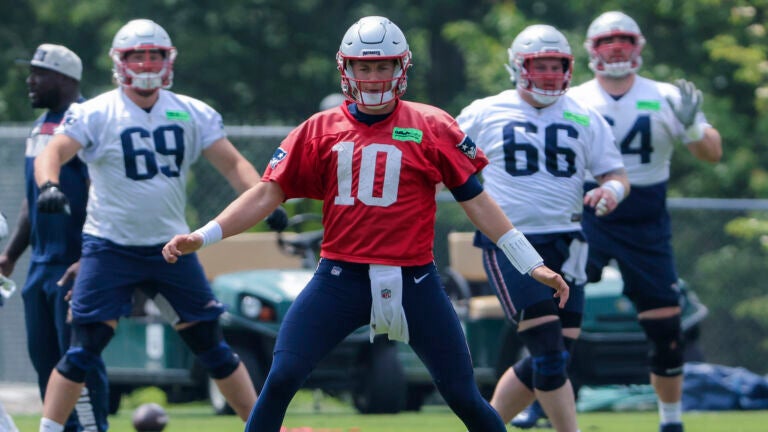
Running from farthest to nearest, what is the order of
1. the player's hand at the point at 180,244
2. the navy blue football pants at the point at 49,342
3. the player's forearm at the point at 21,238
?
the player's forearm at the point at 21,238 < the navy blue football pants at the point at 49,342 < the player's hand at the point at 180,244

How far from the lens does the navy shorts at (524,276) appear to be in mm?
7832

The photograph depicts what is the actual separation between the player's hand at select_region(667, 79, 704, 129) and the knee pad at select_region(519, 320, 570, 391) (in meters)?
1.60


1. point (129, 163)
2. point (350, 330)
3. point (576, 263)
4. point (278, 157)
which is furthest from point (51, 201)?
point (576, 263)

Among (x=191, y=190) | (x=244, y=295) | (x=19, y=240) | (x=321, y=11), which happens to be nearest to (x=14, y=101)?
(x=321, y=11)

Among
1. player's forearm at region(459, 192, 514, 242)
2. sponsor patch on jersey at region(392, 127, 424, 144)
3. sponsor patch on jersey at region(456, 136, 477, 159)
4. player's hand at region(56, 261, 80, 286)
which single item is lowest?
player's hand at region(56, 261, 80, 286)

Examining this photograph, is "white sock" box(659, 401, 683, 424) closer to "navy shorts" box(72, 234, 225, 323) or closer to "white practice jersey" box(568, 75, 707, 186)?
"white practice jersey" box(568, 75, 707, 186)

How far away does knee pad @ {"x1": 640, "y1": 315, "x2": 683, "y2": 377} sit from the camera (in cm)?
894

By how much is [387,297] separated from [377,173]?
479 mm

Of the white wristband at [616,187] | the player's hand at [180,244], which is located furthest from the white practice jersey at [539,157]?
the player's hand at [180,244]

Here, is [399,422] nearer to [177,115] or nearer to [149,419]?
[149,419]

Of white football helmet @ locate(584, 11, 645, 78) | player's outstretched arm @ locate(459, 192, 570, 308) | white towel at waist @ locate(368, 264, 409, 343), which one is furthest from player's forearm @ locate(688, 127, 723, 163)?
white towel at waist @ locate(368, 264, 409, 343)

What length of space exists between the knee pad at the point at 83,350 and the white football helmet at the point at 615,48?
9.86 ft

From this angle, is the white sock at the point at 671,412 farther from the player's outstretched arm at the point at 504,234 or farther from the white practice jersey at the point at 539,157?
the player's outstretched arm at the point at 504,234

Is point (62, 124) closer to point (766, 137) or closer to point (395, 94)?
point (395, 94)
